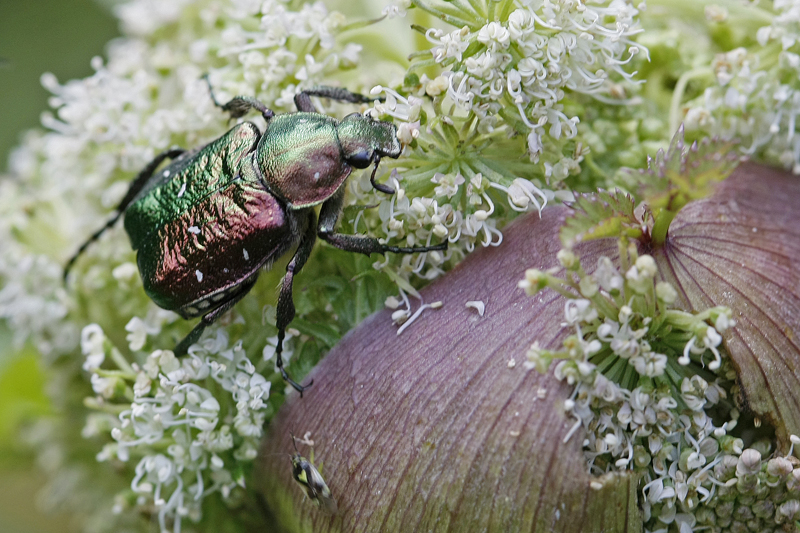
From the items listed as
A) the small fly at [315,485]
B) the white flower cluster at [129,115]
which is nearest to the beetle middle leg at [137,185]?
the white flower cluster at [129,115]

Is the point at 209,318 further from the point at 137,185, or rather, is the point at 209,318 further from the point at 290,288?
the point at 137,185

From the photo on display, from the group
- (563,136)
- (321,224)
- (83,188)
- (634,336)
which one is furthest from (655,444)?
(83,188)

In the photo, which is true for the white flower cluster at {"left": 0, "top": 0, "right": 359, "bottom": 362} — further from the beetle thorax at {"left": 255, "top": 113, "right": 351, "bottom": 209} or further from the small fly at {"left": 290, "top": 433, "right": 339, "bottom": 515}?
the small fly at {"left": 290, "top": 433, "right": 339, "bottom": 515}

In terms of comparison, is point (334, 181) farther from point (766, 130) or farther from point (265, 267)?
point (766, 130)

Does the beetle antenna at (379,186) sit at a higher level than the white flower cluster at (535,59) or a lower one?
lower

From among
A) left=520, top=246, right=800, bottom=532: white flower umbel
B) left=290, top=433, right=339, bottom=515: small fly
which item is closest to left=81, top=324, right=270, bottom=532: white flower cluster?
left=290, top=433, right=339, bottom=515: small fly

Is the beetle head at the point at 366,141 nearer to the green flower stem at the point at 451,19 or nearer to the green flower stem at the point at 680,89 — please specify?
the green flower stem at the point at 451,19

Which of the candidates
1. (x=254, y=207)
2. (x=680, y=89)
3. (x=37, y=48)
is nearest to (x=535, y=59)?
(x=680, y=89)
